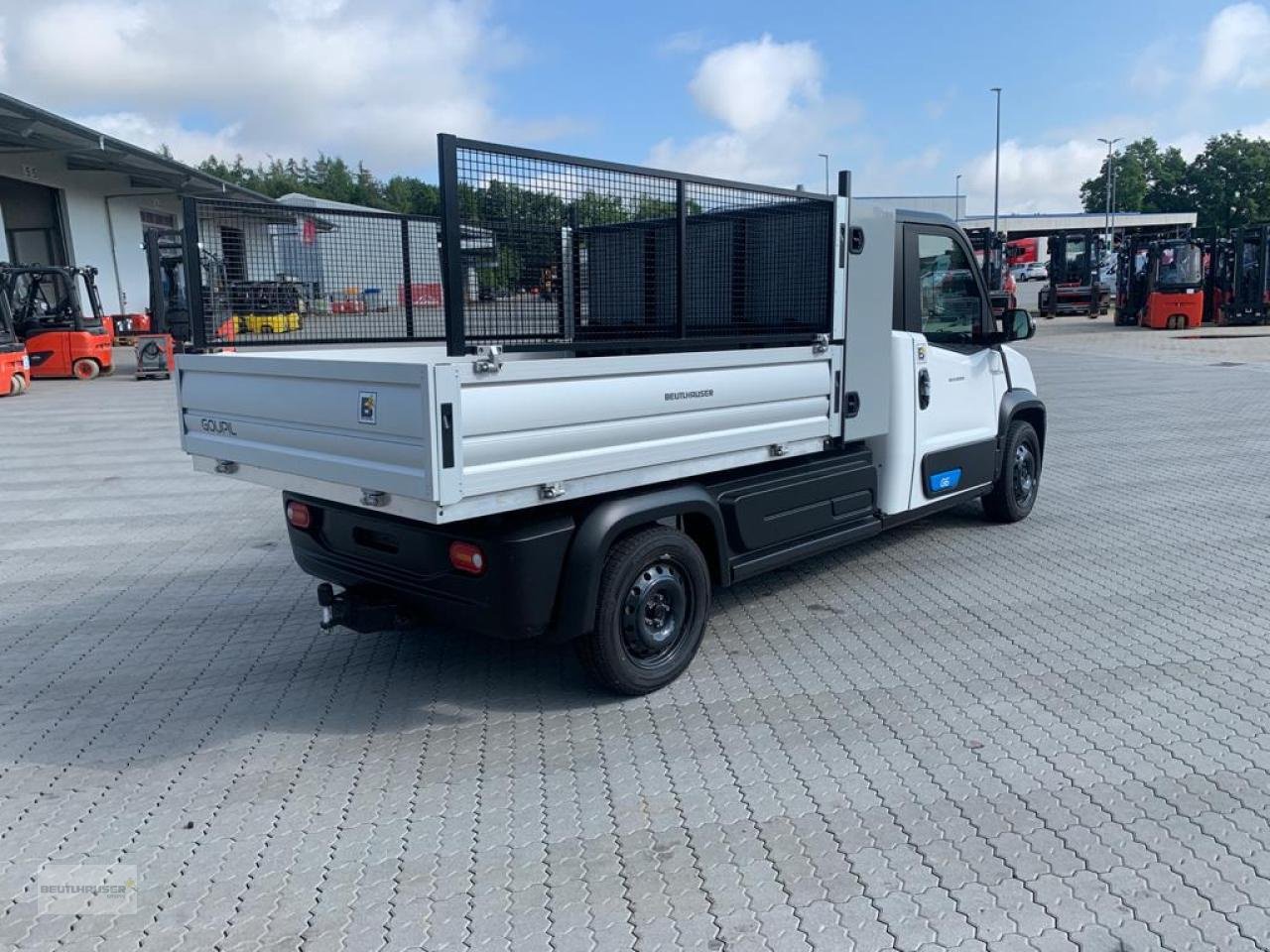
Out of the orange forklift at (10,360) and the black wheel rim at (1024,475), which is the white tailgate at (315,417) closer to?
the black wheel rim at (1024,475)

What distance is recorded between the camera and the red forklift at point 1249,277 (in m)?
27.0

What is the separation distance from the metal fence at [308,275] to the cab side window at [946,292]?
291 centimetres

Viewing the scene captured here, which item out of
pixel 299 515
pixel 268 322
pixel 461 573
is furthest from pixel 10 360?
pixel 461 573

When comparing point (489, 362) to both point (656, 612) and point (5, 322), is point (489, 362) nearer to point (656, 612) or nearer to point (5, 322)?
point (656, 612)

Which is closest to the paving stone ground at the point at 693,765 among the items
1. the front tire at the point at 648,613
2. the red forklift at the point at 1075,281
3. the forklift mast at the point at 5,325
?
the front tire at the point at 648,613

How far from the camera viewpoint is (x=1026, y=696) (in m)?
4.31

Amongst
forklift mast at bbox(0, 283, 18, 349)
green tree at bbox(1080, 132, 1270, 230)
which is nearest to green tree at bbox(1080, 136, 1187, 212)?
green tree at bbox(1080, 132, 1270, 230)

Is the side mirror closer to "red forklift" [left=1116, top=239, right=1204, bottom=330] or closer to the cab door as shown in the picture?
the cab door

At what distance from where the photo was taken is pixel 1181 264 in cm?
2741

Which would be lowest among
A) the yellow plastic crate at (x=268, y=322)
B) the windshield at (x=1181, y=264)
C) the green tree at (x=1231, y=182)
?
the yellow plastic crate at (x=268, y=322)

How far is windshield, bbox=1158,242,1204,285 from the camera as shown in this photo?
89.2ft

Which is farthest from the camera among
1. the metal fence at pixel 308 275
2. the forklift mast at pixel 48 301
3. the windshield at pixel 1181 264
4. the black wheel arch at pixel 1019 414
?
the windshield at pixel 1181 264

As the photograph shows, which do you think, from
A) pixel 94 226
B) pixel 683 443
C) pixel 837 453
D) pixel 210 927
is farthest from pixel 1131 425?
Result: pixel 94 226

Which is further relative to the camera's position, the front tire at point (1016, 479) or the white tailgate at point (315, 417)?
the front tire at point (1016, 479)
